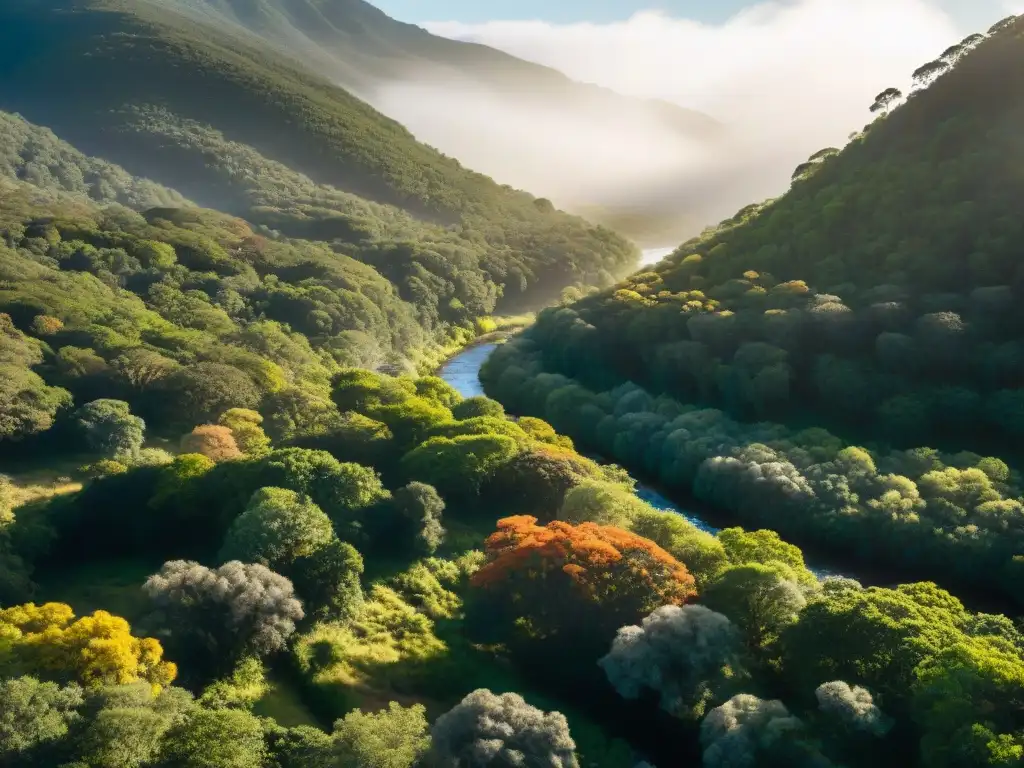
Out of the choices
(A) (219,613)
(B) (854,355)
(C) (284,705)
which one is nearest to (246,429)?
(A) (219,613)

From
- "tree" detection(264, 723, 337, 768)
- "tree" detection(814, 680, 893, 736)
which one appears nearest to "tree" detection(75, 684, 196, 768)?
"tree" detection(264, 723, 337, 768)

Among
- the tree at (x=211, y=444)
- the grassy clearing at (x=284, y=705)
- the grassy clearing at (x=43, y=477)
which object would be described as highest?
the tree at (x=211, y=444)

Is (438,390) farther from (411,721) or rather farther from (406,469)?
(411,721)

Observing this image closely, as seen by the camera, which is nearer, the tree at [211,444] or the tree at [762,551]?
the tree at [762,551]

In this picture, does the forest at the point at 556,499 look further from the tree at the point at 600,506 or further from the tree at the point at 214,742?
the tree at the point at 600,506

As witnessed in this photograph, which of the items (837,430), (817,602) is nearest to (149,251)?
(837,430)

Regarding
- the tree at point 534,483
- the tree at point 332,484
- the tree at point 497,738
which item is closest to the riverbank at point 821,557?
the tree at point 534,483

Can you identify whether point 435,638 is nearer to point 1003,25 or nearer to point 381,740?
point 381,740
